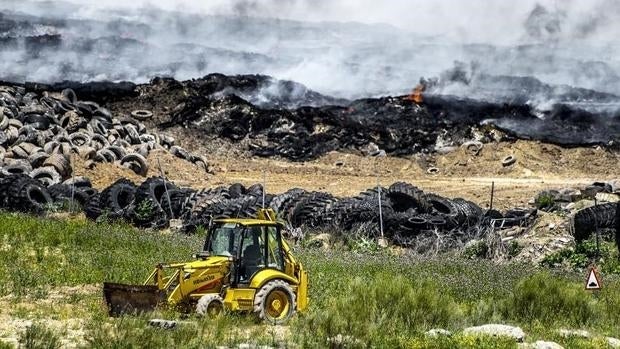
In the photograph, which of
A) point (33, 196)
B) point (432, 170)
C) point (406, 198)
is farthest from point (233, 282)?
point (432, 170)

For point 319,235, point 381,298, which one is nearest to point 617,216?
point 319,235

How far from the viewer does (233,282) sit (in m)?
11.9

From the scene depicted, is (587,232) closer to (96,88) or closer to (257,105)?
(257,105)

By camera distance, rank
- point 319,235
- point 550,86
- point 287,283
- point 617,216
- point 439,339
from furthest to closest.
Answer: point 550,86, point 319,235, point 617,216, point 287,283, point 439,339

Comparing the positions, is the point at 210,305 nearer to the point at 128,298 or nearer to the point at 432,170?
the point at 128,298

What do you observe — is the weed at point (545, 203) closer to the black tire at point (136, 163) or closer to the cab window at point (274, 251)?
the black tire at point (136, 163)

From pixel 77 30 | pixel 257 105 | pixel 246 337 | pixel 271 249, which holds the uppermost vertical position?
pixel 77 30

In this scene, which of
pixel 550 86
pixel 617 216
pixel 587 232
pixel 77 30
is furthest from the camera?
pixel 77 30

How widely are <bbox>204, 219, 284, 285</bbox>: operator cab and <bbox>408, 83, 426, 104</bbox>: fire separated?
3368 cm

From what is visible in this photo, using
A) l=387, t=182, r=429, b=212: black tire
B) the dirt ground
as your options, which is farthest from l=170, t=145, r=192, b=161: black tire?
l=387, t=182, r=429, b=212: black tire

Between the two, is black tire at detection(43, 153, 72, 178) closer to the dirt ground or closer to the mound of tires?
the dirt ground

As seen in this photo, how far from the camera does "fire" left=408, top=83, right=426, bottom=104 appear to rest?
45469 millimetres

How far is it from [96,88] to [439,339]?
38.1 m

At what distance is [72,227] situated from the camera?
19156 mm
